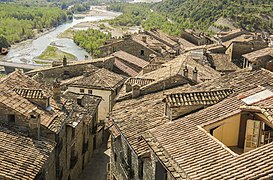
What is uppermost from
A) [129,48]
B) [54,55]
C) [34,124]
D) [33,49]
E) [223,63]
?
[34,124]

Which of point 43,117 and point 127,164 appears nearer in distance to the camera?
point 127,164

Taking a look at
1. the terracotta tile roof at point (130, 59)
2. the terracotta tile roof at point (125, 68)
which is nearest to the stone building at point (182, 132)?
the terracotta tile roof at point (125, 68)

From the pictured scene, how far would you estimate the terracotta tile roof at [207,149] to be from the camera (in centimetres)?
1033

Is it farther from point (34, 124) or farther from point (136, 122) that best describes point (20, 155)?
point (136, 122)

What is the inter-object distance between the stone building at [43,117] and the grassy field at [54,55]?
56.1m

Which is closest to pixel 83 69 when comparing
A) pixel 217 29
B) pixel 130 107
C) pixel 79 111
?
pixel 79 111

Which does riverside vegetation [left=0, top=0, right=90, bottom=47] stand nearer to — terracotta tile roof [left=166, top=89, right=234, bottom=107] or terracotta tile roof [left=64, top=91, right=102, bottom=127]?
terracotta tile roof [left=64, top=91, right=102, bottom=127]

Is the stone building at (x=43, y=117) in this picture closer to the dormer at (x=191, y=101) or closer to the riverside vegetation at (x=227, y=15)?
the dormer at (x=191, y=101)

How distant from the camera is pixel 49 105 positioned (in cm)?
2169

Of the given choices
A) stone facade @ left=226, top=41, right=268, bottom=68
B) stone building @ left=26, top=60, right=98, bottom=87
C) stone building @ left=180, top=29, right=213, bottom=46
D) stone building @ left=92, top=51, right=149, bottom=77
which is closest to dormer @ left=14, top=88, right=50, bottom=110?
stone building @ left=26, top=60, right=98, bottom=87

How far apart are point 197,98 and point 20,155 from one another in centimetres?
683

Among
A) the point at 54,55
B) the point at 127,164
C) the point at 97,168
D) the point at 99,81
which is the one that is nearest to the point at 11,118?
the point at 127,164

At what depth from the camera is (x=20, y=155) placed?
16797mm

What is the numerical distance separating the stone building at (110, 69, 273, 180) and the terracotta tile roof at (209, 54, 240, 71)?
59.3 ft
